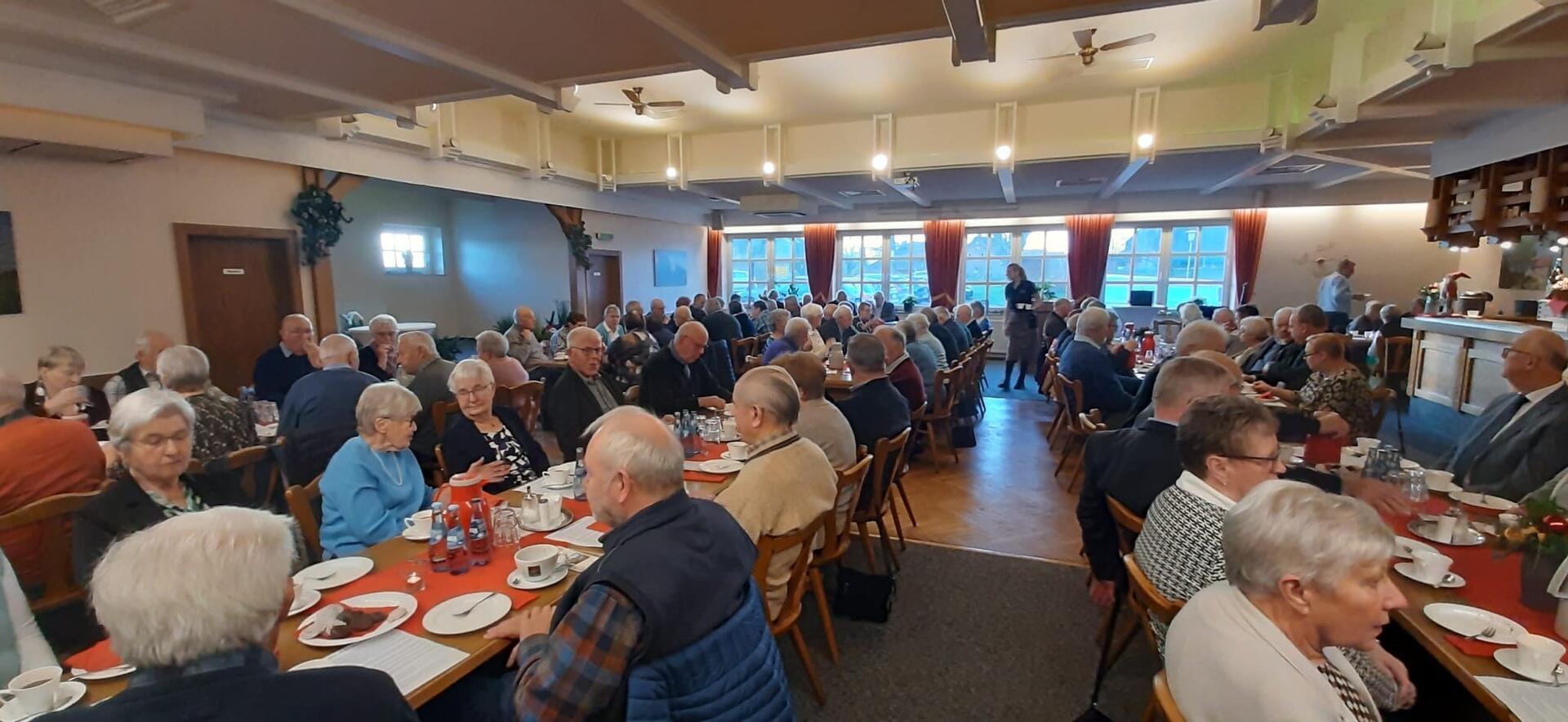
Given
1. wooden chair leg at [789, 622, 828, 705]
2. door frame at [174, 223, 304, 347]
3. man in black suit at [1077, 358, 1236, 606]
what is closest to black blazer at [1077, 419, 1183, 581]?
man in black suit at [1077, 358, 1236, 606]

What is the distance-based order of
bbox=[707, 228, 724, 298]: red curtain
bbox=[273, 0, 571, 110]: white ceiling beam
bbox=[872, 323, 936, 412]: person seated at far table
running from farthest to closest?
bbox=[707, 228, 724, 298]: red curtain → bbox=[872, 323, 936, 412]: person seated at far table → bbox=[273, 0, 571, 110]: white ceiling beam

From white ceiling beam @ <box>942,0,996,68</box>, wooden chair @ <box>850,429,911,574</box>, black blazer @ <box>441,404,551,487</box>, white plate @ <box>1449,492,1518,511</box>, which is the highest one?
white ceiling beam @ <box>942,0,996,68</box>

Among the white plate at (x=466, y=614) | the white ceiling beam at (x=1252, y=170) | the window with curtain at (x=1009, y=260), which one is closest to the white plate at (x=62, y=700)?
the white plate at (x=466, y=614)

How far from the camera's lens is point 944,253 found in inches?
506

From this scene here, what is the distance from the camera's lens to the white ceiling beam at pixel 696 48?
3.45 metres

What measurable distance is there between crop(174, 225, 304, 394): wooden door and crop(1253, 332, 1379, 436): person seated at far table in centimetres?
817

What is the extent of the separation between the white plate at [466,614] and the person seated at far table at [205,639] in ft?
1.75

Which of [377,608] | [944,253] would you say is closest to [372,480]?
[377,608]

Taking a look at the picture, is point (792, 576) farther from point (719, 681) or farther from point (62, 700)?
point (62, 700)

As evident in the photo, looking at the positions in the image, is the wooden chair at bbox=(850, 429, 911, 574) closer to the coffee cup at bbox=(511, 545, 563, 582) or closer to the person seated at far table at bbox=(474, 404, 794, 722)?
the coffee cup at bbox=(511, 545, 563, 582)

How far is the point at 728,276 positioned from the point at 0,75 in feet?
37.0

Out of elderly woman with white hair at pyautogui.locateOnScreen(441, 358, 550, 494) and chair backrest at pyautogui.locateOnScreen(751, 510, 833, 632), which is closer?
chair backrest at pyautogui.locateOnScreen(751, 510, 833, 632)

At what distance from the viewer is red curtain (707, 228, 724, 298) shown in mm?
14180

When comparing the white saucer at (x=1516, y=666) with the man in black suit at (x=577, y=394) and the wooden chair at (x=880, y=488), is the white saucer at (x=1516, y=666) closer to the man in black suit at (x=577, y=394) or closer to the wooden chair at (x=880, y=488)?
the wooden chair at (x=880, y=488)
